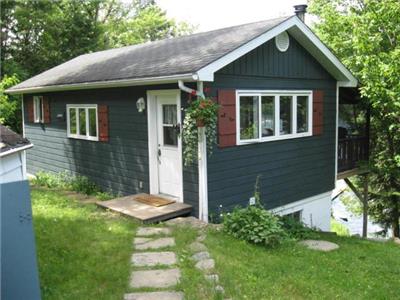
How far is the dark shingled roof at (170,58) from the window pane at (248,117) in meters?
1.11

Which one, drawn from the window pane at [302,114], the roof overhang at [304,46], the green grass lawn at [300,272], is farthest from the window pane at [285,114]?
the green grass lawn at [300,272]

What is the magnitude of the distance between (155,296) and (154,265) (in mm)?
849

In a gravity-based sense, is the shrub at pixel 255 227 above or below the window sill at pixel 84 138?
below

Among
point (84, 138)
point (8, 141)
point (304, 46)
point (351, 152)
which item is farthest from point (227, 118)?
point (351, 152)

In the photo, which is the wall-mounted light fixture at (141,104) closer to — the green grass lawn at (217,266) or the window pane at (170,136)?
the window pane at (170,136)

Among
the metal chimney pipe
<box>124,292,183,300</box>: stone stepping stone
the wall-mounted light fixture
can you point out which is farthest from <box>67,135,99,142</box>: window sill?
<box>124,292,183,300</box>: stone stepping stone

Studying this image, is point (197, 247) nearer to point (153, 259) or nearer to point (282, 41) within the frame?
point (153, 259)

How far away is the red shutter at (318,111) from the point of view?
31.2 ft

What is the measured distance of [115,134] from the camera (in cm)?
883

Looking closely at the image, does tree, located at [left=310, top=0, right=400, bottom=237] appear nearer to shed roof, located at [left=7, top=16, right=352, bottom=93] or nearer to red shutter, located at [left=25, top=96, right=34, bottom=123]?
shed roof, located at [left=7, top=16, right=352, bottom=93]

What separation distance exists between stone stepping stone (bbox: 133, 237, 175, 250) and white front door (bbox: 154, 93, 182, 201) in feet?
5.68

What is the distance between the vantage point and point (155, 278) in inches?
182

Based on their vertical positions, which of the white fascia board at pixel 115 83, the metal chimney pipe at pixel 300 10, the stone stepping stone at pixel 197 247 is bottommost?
the stone stepping stone at pixel 197 247

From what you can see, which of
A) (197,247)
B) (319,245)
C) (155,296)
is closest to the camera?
(155,296)
